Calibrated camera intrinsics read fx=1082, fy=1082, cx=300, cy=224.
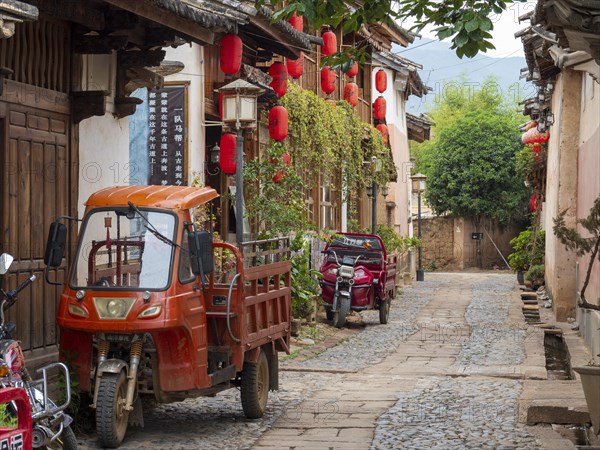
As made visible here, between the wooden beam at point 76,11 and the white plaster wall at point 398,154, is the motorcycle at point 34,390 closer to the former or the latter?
the wooden beam at point 76,11

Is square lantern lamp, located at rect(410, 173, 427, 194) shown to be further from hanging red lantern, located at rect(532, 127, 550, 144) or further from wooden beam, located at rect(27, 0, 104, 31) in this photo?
wooden beam, located at rect(27, 0, 104, 31)

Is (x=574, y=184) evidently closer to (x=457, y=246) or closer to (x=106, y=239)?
(x=106, y=239)

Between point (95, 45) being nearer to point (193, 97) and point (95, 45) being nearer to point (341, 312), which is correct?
point (193, 97)

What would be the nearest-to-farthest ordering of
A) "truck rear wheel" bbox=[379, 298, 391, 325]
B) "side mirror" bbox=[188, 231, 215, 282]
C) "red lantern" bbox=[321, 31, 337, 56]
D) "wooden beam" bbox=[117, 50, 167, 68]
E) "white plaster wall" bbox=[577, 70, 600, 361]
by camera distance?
"side mirror" bbox=[188, 231, 215, 282] < "wooden beam" bbox=[117, 50, 167, 68] < "white plaster wall" bbox=[577, 70, 600, 361] < "truck rear wheel" bbox=[379, 298, 391, 325] < "red lantern" bbox=[321, 31, 337, 56]

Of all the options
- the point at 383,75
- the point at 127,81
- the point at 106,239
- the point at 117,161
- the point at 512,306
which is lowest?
the point at 512,306

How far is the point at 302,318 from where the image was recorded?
64.0ft

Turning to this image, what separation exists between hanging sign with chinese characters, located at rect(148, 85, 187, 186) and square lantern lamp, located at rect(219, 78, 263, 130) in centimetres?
148

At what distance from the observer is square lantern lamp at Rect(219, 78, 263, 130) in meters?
15.1

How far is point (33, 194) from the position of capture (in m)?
10.5

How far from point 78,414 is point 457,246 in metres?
42.0

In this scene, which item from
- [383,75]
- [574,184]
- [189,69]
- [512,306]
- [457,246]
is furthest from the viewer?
[457,246]

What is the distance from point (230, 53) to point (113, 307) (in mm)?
7941

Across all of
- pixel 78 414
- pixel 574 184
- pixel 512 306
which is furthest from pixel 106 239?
pixel 512 306

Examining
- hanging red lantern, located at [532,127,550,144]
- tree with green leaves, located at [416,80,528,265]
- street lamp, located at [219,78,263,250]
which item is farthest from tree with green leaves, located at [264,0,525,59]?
tree with green leaves, located at [416,80,528,265]
